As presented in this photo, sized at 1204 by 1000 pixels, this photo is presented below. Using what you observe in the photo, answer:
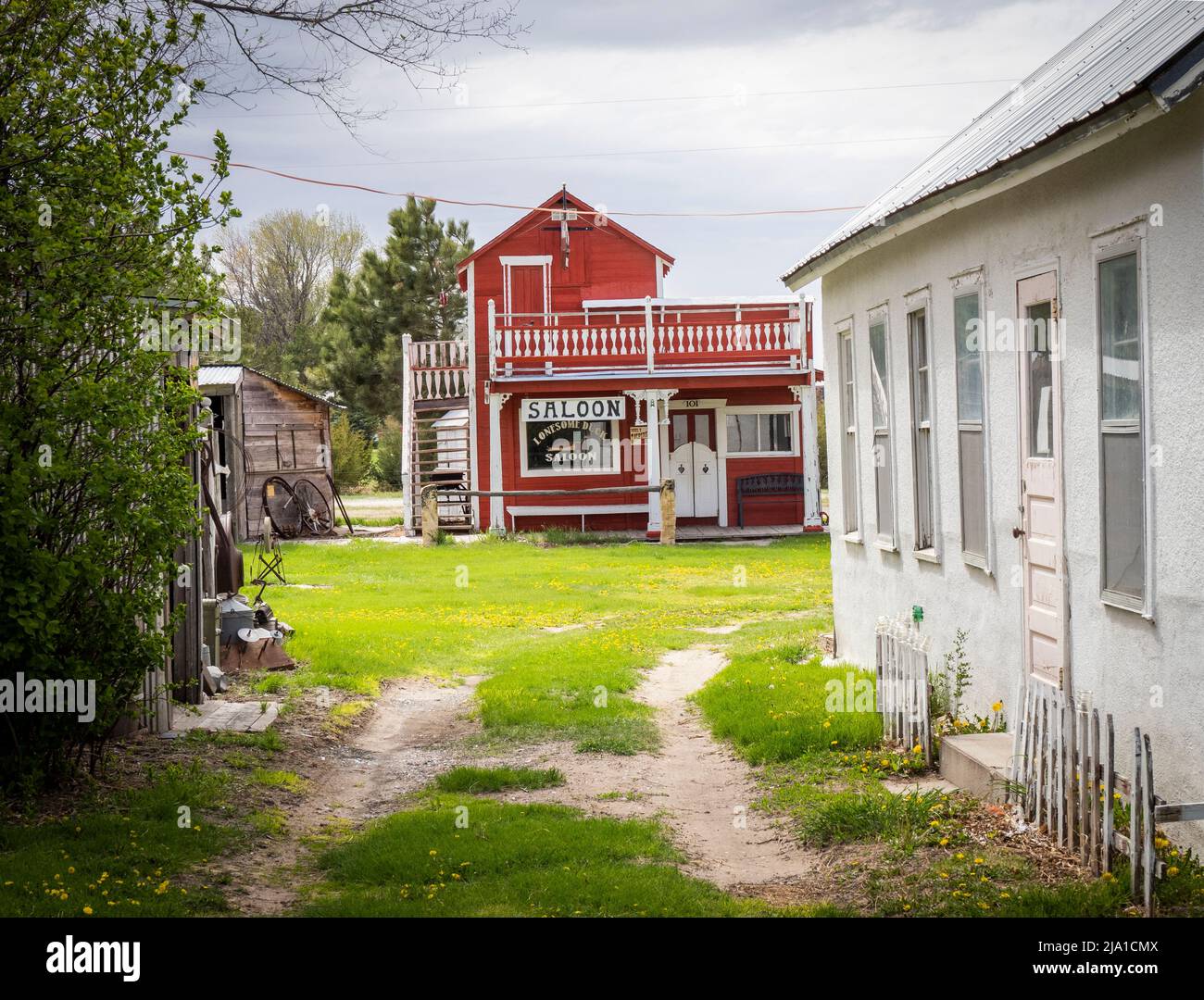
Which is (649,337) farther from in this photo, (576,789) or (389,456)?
(389,456)

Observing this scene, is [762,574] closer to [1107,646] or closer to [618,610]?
[618,610]

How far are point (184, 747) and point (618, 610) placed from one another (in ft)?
28.7

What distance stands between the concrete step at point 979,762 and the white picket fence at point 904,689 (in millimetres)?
265

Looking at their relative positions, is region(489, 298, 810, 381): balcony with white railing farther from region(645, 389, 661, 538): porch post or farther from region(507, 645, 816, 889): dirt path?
region(507, 645, 816, 889): dirt path

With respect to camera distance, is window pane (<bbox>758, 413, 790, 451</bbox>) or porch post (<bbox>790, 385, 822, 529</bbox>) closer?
porch post (<bbox>790, 385, 822, 529</bbox>)

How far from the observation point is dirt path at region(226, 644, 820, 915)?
6711 millimetres

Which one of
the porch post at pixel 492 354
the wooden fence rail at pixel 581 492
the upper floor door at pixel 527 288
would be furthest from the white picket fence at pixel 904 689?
the upper floor door at pixel 527 288

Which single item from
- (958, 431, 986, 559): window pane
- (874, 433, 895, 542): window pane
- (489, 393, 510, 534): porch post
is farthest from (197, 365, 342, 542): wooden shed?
(958, 431, 986, 559): window pane

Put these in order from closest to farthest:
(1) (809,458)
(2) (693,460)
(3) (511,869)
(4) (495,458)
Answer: (3) (511,869) < (4) (495,458) < (1) (809,458) < (2) (693,460)

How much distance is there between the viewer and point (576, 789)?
27.8 feet

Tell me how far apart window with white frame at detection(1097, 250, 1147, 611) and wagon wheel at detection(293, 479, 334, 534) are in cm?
2459

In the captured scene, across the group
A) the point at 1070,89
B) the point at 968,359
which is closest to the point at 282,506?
the point at 968,359

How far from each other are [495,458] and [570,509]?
197 centimetres
